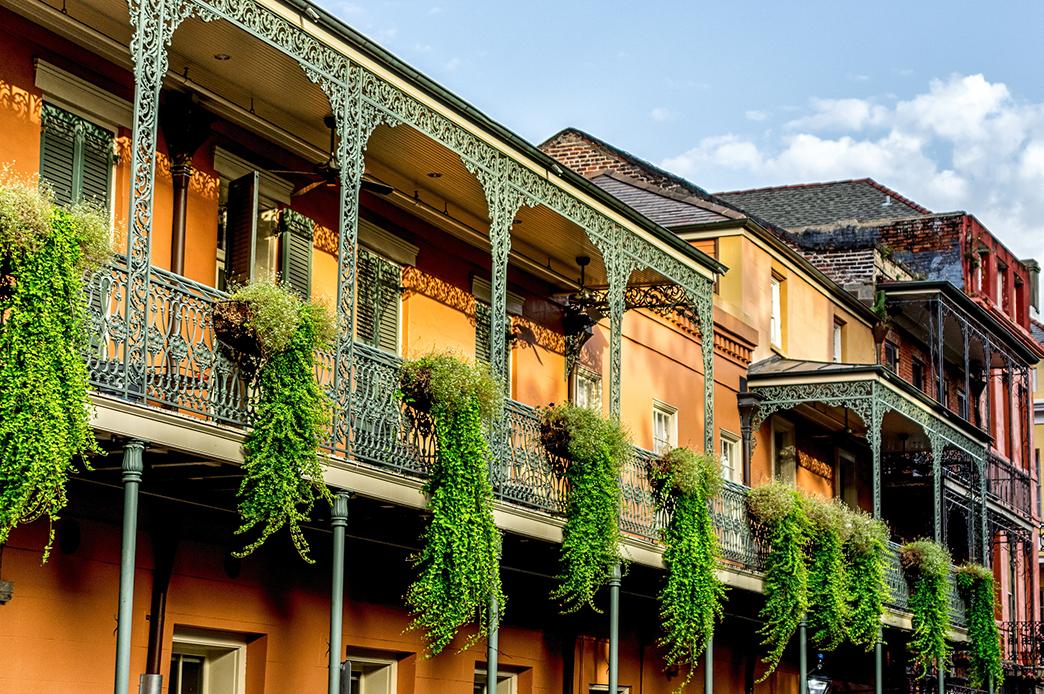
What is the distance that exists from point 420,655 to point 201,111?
588cm

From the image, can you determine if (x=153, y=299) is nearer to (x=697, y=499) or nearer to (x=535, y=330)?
(x=697, y=499)

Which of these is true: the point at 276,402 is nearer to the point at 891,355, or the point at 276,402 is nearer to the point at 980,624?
the point at 980,624

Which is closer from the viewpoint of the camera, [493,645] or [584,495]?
[493,645]

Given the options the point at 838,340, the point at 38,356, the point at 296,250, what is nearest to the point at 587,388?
the point at 296,250

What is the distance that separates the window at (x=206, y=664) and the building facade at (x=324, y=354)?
32 mm

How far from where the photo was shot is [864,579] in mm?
21500

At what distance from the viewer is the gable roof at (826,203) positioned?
3862 cm

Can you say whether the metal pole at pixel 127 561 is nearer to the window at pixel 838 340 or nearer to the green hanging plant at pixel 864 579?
the green hanging plant at pixel 864 579

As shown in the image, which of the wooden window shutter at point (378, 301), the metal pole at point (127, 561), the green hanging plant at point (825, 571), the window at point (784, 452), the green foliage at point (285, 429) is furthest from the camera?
the window at point (784, 452)

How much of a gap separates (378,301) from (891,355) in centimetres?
1738

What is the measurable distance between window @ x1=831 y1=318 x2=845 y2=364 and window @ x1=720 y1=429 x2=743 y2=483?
18.6ft

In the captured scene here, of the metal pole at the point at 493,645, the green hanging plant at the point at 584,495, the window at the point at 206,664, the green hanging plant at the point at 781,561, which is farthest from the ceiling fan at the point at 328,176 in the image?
the green hanging plant at the point at 781,561

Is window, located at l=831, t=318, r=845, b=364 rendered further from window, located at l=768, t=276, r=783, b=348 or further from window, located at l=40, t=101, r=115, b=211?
window, located at l=40, t=101, r=115, b=211

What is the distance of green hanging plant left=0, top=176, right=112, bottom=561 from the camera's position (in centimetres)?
993
